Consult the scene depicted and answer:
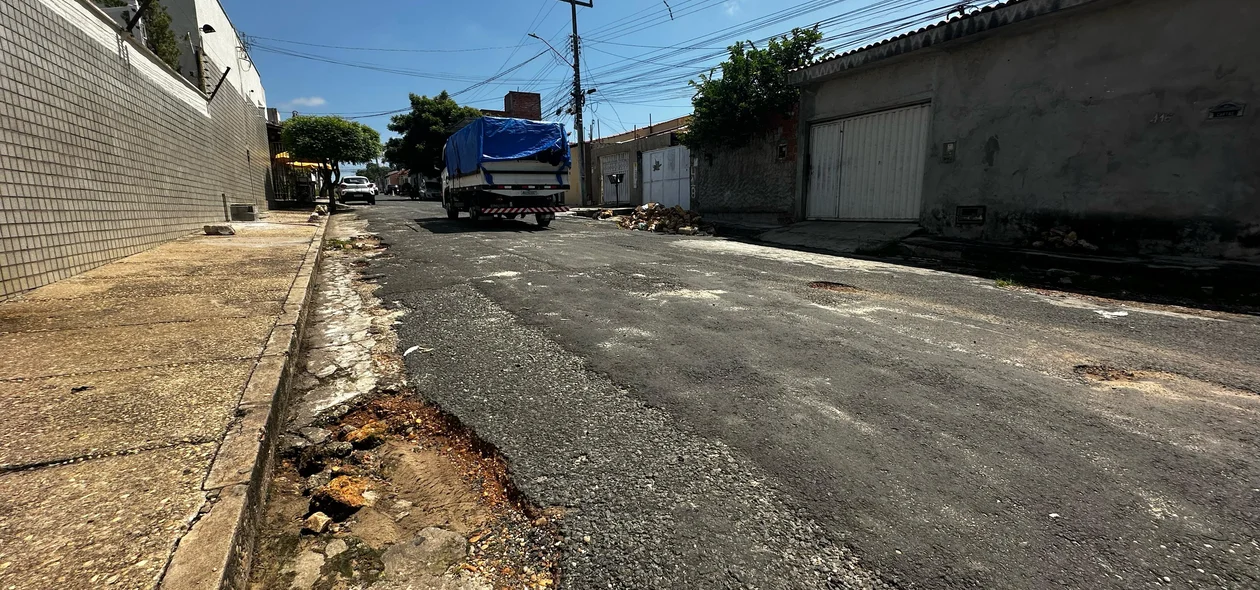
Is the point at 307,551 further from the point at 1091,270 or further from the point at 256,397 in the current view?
the point at 1091,270

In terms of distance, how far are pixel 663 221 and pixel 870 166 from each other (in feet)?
17.5

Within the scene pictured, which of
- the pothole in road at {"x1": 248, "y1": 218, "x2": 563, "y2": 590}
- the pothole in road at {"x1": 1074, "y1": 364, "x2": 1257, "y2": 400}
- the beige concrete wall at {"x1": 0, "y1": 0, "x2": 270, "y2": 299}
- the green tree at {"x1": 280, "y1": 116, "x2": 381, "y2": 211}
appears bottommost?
the pothole in road at {"x1": 248, "y1": 218, "x2": 563, "y2": 590}

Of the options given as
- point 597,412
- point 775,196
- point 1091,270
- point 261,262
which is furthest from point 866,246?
point 261,262

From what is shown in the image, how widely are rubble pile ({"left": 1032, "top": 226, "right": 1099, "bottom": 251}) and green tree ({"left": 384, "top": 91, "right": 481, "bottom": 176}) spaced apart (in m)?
35.6

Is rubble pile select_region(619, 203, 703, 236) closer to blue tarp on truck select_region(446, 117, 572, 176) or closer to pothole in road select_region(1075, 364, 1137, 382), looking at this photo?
blue tarp on truck select_region(446, 117, 572, 176)

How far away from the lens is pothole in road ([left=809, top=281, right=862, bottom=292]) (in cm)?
616

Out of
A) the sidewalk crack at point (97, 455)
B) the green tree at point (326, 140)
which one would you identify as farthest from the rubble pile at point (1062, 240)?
the green tree at point (326, 140)

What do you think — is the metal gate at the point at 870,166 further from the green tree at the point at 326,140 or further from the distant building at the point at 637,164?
the green tree at the point at 326,140

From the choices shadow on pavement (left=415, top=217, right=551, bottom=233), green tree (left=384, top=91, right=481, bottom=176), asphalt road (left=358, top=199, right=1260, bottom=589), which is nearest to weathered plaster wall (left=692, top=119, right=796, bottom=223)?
shadow on pavement (left=415, top=217, right=551, bottom=233)

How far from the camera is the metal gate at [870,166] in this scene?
35.5ft

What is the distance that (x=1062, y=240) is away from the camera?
8.39m

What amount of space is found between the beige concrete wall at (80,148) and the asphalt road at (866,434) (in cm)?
316

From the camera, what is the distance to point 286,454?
251 cm

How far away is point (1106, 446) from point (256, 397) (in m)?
4.06
